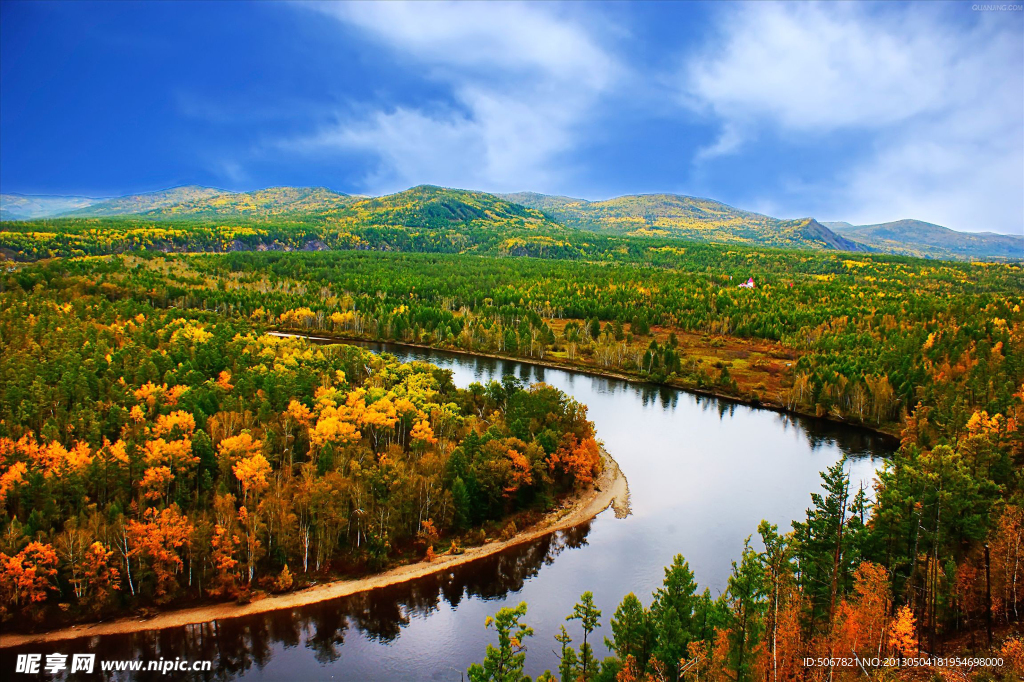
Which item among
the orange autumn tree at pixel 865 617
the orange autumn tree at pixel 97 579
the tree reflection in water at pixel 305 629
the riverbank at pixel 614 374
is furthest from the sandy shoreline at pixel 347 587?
the riverbank at pixel 614 374

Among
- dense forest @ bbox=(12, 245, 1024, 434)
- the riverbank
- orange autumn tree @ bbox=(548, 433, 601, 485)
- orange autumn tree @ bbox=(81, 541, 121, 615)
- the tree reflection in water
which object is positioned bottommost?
the tree reflection in water

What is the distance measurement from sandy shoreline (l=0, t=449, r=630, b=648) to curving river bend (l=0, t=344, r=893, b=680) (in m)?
0.52

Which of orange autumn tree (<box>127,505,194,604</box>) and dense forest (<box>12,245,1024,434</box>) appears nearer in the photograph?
orange autumn tree (<box>127,505,194,604</box>)

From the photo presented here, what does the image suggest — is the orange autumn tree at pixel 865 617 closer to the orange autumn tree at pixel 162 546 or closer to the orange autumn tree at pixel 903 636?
the orange autumn tree at pixel 903 636

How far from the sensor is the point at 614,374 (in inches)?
3738

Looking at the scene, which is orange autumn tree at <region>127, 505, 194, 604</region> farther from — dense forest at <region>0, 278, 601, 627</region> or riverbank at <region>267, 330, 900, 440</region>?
riverbank at <region>267, 330, 900, 440</region>

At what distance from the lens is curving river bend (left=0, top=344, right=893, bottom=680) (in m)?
30.4

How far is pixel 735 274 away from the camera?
189250 mm

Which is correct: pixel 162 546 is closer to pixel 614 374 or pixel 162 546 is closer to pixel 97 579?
pixel 97 579

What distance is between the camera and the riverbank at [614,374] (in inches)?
2889

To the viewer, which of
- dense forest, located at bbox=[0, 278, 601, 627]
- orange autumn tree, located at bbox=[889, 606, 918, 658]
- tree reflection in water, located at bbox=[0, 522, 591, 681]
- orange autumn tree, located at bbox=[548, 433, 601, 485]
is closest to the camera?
orange autumn tree, located at bbox=[889, 606, 918, 658]

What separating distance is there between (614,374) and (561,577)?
58.6m

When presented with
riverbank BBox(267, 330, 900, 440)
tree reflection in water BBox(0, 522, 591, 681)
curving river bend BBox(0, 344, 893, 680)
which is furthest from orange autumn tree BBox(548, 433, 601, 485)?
riverbank BBox(267, 330, 900, 440)

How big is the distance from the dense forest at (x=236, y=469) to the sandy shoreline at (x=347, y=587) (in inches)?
32.1
